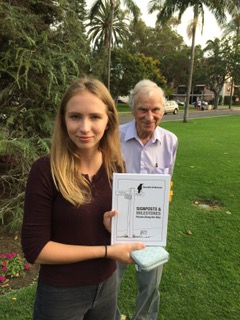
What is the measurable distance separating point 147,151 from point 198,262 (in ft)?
5.99

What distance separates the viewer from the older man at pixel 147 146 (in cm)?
252

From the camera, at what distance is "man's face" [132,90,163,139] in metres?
2.49

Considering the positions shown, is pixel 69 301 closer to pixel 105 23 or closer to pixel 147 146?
pixel 147 146

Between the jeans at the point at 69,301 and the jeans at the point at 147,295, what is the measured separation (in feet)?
3.49

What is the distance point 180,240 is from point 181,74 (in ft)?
155

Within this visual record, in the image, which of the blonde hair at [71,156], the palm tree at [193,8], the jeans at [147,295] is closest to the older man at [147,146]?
the jeans at [147,295]

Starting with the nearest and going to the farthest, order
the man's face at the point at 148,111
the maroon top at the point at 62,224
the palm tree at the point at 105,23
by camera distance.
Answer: the maroon top at the point at 62,224, the man's face at the point at 148,111, the palm tree at the point at 105,23

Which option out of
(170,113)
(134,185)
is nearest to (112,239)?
(134,185)

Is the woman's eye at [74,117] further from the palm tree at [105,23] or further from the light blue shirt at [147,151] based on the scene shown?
the palm tree at [105,23]

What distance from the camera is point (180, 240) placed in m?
4.21

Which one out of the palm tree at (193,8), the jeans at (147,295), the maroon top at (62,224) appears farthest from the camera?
the palm tree at (193,8)

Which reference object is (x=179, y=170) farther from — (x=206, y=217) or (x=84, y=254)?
(x=84, y=254)

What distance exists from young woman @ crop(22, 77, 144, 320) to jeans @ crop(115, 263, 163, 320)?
1.13 m

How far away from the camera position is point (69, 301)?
1.45 meters
